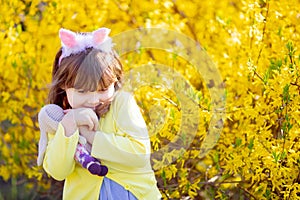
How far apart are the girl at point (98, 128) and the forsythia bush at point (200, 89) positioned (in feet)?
2.20

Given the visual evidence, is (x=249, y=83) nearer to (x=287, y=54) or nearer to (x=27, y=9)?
(x=287, y=54)

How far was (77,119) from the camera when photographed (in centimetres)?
271

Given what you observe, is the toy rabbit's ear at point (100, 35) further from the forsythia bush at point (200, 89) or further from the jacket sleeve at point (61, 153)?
the forsythia bush at point (200, 89)

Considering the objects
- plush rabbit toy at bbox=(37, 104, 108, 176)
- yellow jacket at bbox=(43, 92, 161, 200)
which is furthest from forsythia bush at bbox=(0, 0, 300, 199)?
plush rabbit toy at bbox=(37, 104, 108, 176)

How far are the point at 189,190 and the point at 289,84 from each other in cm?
78

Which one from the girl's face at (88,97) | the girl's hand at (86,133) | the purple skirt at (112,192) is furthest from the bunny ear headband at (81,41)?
the purple skirt at (112,192)

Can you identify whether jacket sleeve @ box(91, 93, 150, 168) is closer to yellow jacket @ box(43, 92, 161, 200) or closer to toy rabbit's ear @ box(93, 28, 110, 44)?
yellow jacket @ box(43, 92, 161, 200)

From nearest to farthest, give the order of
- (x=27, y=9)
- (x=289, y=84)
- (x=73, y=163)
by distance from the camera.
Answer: (x=73, y=163), (x=289, y=84), (x=27, y=9)

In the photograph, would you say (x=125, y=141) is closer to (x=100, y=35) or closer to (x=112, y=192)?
(x=112, y=192)

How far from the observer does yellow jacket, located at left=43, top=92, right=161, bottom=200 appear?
269cm

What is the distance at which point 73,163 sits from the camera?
272 centimetres

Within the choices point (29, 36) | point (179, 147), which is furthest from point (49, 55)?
point (179, 147)

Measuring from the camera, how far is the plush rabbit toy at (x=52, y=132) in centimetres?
265

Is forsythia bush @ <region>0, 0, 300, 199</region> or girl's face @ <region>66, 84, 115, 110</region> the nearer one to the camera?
girl's face @ <region>66, 84, 115, 110</region>
